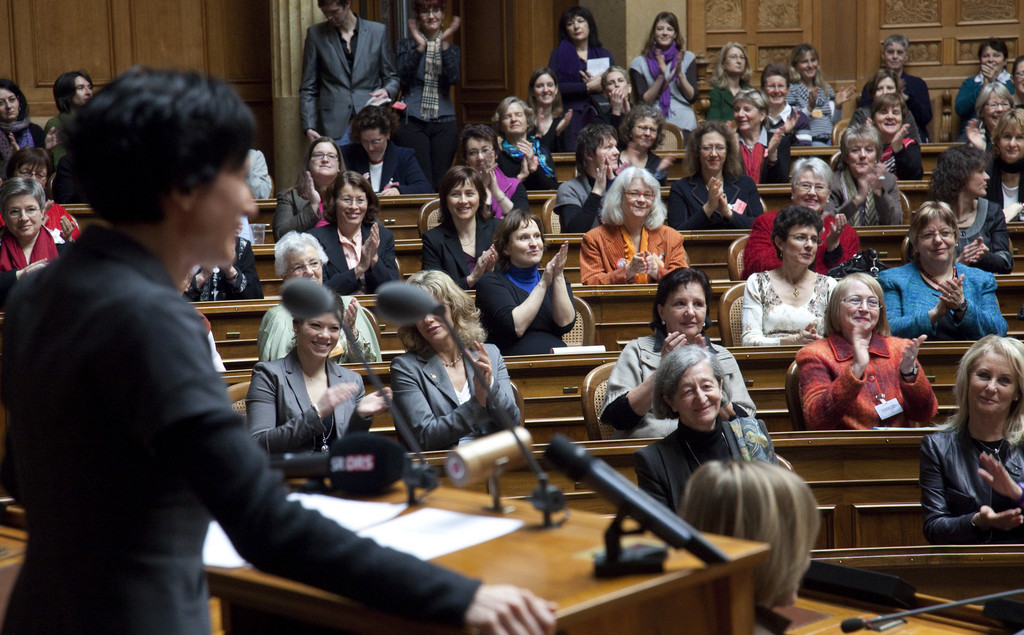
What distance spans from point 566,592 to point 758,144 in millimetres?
5476

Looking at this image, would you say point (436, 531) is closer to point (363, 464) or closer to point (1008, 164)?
point (363, 464)

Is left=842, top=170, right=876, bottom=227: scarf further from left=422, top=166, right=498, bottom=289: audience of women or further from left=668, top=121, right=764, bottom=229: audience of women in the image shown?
left=422, top=166, right=498, bottom=289: audience of women

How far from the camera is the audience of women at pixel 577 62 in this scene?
22.4 ft

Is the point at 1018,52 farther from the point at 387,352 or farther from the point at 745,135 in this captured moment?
the point at 387,352

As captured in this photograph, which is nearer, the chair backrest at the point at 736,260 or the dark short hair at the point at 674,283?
the dark short hair at the point at 674,283

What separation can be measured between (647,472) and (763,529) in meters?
1.27

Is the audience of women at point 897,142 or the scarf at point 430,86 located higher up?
the scarf at point 430,86

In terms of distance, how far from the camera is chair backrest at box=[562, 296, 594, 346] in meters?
4.24

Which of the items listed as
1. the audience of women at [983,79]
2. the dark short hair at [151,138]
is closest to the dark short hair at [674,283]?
the dark short hair at [151,138]

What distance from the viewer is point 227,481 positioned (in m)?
0.91

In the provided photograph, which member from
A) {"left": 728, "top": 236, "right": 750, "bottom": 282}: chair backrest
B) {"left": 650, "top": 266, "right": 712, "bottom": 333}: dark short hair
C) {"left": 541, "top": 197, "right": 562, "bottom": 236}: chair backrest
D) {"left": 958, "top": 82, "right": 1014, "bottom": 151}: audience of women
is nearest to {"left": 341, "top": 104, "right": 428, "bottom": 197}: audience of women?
{"left": 541, "top": 197, "right": 562, "bottom": 236}: chair backrest

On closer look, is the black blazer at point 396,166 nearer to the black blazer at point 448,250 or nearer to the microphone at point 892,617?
the black blazer at point 448,250

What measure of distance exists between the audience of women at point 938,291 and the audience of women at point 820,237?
0.42 metres

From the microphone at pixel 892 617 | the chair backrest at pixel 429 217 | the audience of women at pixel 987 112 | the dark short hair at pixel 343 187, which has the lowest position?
the microphone at pixel 892 617
